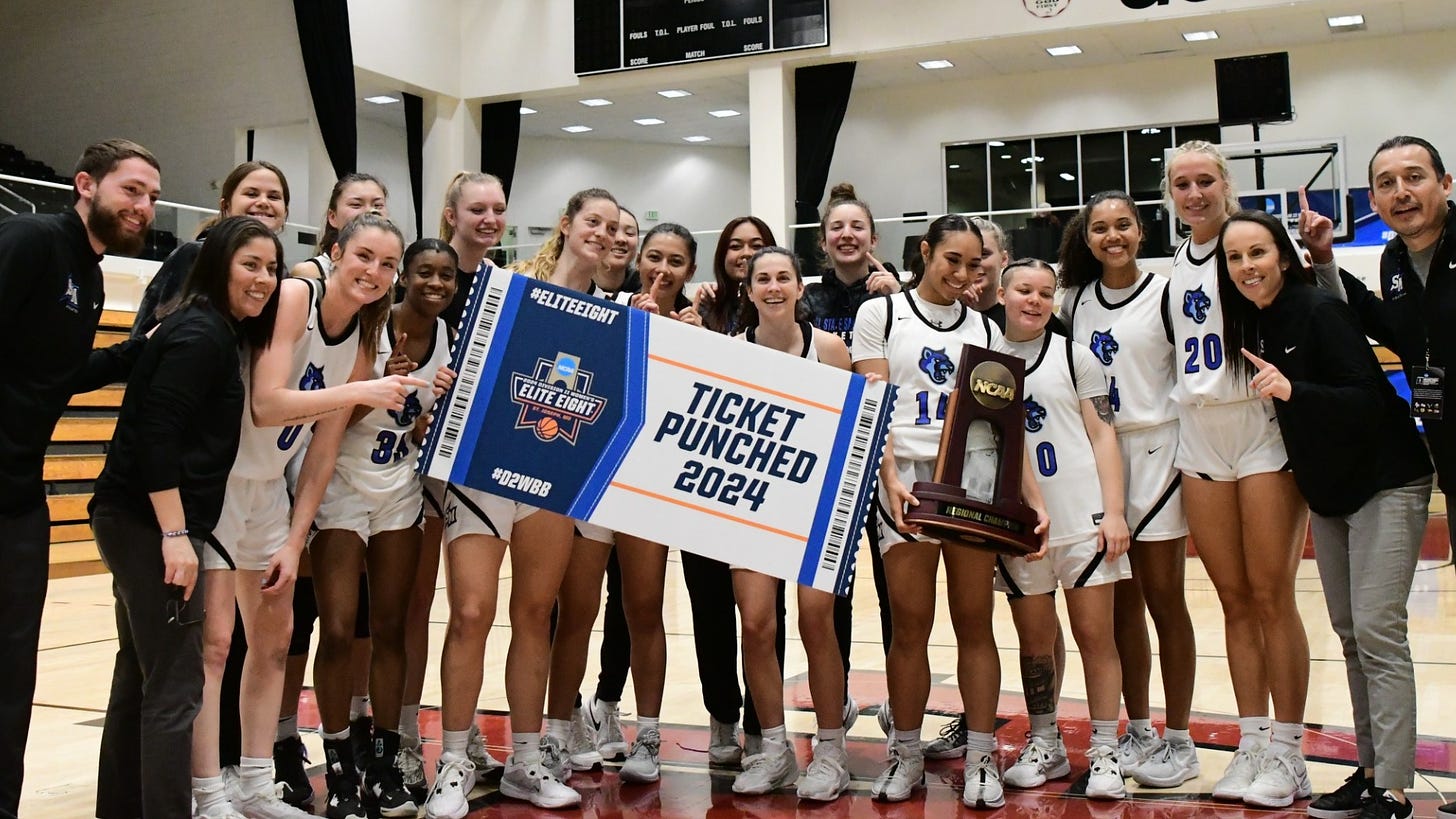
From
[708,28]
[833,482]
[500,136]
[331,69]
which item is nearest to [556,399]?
[833,482]

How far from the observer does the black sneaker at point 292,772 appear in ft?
11.4

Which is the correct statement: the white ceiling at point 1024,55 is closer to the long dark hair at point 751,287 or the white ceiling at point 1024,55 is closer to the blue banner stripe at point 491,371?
Answer: the long dark hair at point 751,287

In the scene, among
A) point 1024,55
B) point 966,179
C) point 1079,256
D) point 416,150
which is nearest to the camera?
point 1079,256

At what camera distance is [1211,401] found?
3.47 metres

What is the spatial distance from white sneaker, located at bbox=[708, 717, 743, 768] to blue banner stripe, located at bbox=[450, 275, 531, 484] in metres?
1.36

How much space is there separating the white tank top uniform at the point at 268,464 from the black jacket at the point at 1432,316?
111 inches

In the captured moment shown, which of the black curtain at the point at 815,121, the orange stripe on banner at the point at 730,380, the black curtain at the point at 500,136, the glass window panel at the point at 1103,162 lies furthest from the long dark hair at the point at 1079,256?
the black curtain at the point at 500,136

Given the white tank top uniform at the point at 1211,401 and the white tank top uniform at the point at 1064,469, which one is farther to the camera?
the white tank top uniform at the point at 1064,469

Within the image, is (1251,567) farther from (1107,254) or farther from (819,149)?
(819,149)

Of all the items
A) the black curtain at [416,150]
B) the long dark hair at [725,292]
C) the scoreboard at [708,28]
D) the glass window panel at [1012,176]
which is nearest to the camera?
the long dark hair at [725,292]

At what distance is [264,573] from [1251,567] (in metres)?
2.79

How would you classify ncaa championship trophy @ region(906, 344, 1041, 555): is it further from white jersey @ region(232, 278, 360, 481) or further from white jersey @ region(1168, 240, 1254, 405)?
white jersey @ region(232, 278, 360, 481)

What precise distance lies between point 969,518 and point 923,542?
347mm

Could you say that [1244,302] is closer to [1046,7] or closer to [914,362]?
[914,362]
